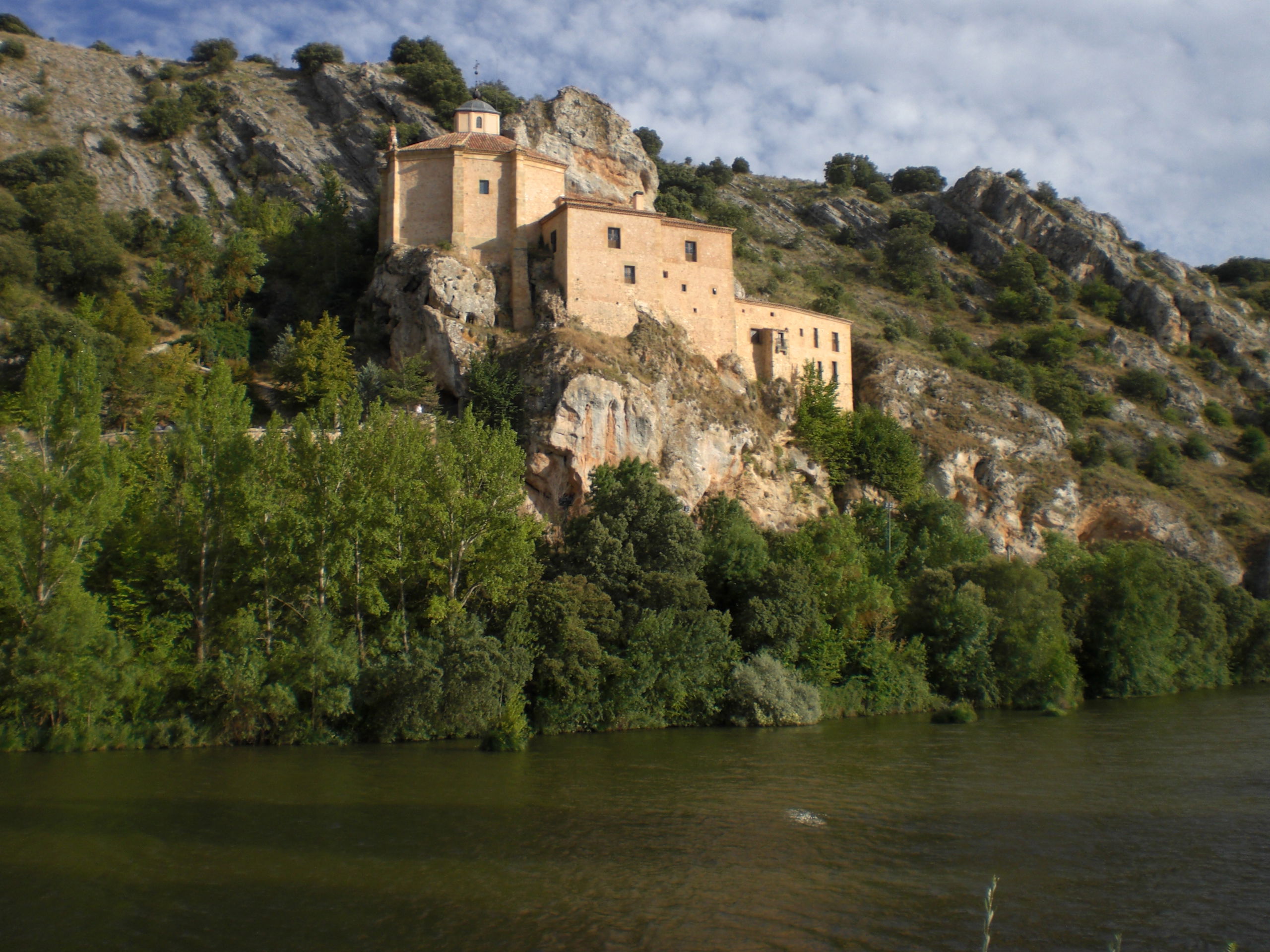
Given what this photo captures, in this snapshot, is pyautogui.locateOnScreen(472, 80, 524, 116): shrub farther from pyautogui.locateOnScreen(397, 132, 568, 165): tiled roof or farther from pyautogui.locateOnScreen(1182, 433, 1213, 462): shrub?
pyautogui.locateOnScreen(1182, 433, 1213, 462): shrub

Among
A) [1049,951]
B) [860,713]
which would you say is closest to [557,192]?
[860,713]

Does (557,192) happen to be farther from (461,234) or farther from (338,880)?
(338,880)

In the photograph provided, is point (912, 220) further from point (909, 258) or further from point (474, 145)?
point (474, 145)

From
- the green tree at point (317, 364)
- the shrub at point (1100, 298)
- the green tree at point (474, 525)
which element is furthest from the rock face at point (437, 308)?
the shrub at point (1100, 298)

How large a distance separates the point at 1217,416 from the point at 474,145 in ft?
196

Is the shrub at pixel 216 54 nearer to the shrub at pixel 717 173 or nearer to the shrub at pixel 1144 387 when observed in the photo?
the shrub at pixel 717 173

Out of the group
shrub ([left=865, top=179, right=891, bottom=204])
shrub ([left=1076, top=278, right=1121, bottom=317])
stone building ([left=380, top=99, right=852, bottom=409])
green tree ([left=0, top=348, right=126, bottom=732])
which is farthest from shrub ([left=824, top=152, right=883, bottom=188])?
green tree ([left=0, top=348, right=126, bottom=732])

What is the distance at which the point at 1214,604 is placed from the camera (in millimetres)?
47156

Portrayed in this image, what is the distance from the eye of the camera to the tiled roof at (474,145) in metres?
47.8

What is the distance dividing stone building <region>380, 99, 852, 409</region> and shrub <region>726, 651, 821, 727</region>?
19.3 m

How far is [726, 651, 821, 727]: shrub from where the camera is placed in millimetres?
32906

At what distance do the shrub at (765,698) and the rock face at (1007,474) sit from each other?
24.9 m

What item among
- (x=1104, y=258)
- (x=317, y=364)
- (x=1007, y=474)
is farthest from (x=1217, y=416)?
(x=317, y=364)

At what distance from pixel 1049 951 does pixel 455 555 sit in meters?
22.3
